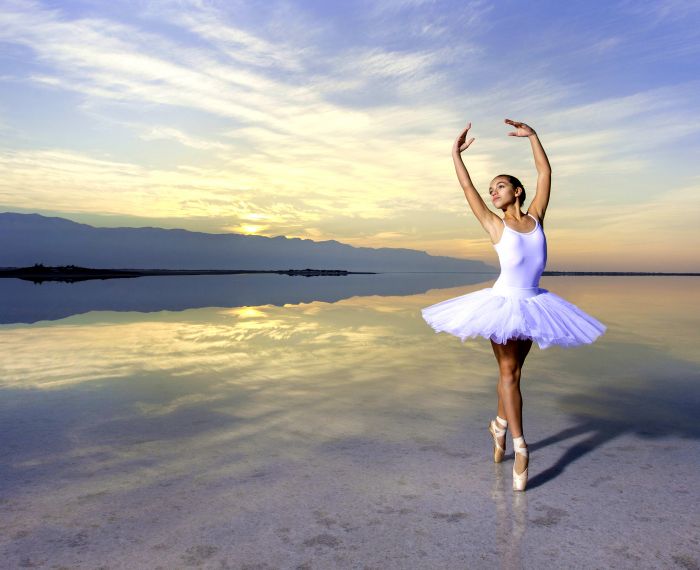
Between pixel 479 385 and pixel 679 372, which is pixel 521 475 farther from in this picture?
pixel 679 372

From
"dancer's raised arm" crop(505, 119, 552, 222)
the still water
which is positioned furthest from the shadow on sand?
"dancer's raised arm" crop(505, 119, 552, 222)

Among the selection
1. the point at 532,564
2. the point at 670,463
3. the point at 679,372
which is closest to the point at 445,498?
the point at 532,564

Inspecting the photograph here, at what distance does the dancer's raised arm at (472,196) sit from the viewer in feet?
15.9

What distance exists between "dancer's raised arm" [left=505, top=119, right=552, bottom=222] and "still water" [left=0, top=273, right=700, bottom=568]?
2.32m

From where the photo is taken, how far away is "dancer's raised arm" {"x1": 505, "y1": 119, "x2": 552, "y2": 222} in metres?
5.09

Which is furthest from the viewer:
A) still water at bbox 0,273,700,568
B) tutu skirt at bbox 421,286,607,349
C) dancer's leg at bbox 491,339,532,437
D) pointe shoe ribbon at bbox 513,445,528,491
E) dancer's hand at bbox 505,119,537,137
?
dancer's hand at bbox 505,119,537,137

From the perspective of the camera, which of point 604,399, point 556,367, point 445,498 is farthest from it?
point 556,367

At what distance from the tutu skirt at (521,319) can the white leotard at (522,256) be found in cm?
6

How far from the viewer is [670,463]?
500 centimetres

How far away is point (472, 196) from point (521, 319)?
114cm

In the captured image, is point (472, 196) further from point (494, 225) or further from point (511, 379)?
point (511, 379)

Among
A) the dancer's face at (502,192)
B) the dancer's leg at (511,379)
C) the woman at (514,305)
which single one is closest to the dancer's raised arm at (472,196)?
the woman at (514,305)

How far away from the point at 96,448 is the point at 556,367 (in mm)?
7591

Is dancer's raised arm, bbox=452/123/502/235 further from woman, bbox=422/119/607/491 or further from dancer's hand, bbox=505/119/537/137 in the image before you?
dancer's hand, bbox=505/119/537/137
